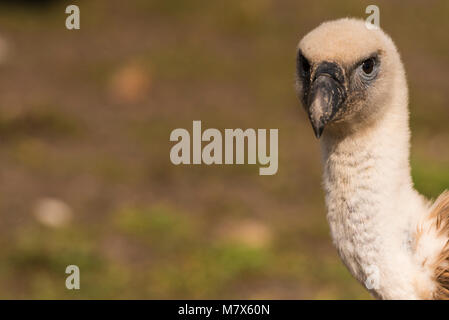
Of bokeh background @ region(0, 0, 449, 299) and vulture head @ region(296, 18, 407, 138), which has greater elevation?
bokeh background @ region(0, 0, 449, 299)

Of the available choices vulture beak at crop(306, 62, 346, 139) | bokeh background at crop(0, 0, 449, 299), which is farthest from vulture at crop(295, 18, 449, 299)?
bokeh background at crop(0, 0, 449, 299)

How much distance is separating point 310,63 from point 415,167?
3.58 meters

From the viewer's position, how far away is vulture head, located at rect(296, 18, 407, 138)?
8.82 feet

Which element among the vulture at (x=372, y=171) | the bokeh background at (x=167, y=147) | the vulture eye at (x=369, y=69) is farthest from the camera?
the bokeh background at (x=167, y=147)

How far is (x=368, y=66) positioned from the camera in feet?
9.18

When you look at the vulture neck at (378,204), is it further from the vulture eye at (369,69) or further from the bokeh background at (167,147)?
the bokeh background at (167,147)

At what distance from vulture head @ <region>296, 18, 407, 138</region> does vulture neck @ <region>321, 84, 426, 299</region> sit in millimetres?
44

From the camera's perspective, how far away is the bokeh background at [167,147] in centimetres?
520

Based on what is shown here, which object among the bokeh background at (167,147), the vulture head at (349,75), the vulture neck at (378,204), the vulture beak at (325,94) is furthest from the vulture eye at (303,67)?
the bokeh background at (167,147)

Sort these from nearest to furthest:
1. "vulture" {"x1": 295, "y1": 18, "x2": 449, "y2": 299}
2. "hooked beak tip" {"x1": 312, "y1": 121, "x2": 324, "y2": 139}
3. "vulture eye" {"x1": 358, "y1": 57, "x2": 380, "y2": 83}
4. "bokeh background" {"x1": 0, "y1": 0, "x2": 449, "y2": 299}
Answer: "hooked beak tip" {"x1": 312, "y1": 121, "x2": 324, "y2": 139}, "vulture" {"x1": 295, "y1": 18, "x2": 449, "y2": 299}, "vulture eye" {"x1": 358, "y1": 57, "x2": 380, "y2": 83}, "bokeh background" {"x1": 0, "y1": 0, "x2": 449, "y2": 299}

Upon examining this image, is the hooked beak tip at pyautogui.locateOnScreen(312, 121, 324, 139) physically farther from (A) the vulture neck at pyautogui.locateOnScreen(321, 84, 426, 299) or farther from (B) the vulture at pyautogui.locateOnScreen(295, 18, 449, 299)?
(A) the vulture neck at pyautogui.locateOnScreen(321, 84, 426, 299)

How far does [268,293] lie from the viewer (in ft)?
16.5

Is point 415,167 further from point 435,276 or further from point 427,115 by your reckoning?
point 435,276
